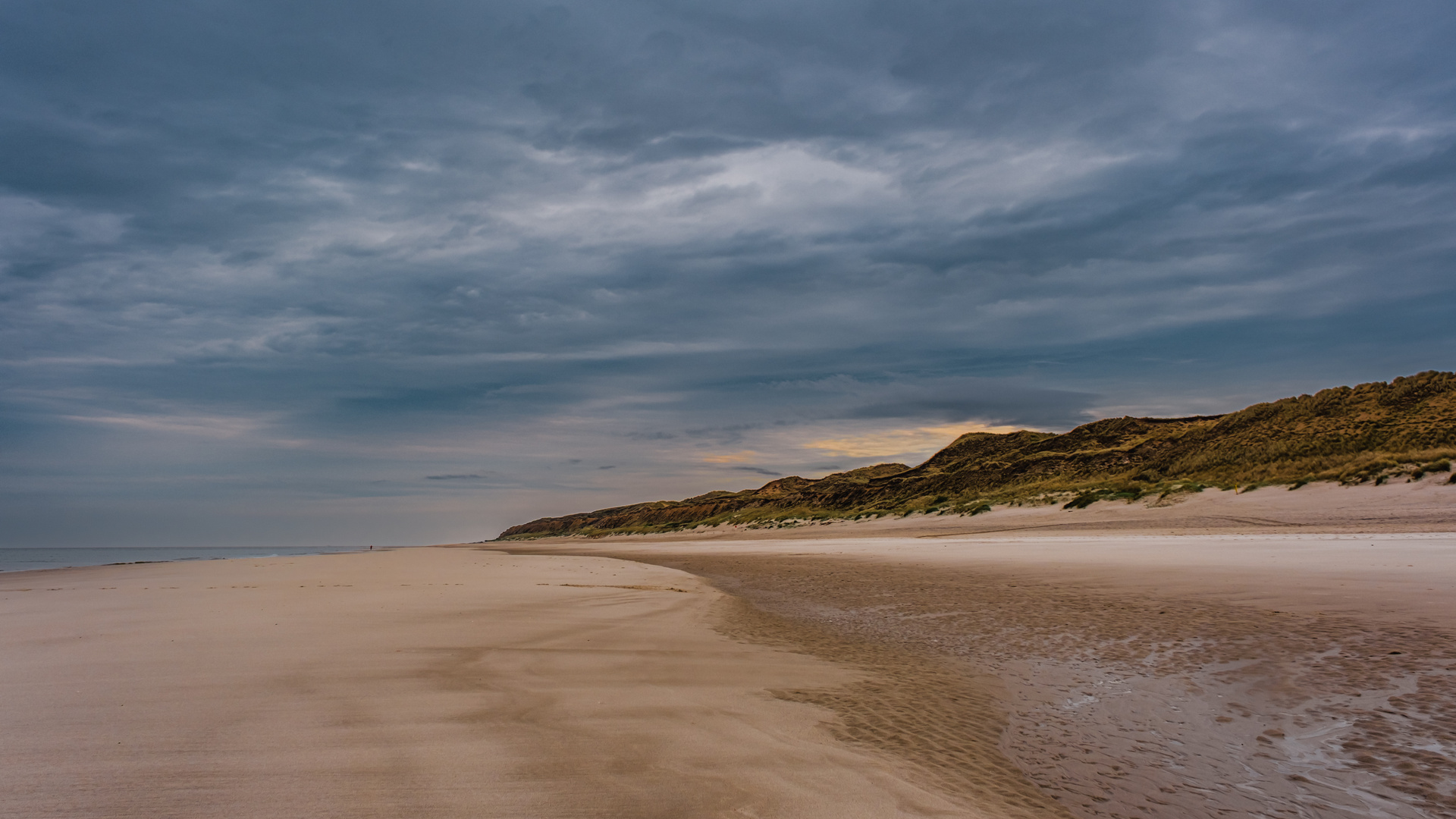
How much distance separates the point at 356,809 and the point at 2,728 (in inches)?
106

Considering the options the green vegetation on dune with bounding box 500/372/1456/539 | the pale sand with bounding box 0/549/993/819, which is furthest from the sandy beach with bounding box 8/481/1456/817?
the green vegetation on dune with bounding box 500/372/1456/539

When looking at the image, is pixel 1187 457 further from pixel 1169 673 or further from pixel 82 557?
pixel 82 557

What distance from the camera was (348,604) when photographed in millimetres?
10102

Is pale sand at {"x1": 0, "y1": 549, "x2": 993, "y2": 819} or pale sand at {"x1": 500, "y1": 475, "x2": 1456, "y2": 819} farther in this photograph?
pale sand at {"x1": 500, "y1": 475, "x2": 1456, "y2": 819}

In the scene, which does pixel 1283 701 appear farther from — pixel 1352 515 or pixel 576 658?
pixel 1352 515

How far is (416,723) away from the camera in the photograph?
4.04 m

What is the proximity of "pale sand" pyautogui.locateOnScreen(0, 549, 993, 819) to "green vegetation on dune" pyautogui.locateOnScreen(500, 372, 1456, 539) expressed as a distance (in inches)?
1158

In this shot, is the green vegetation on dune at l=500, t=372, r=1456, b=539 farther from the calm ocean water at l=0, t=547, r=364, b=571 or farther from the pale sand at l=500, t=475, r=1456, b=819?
the calm ocean water at l=0, t=547, r=364, b=571

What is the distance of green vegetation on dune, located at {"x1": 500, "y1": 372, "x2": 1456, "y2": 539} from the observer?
101 ft

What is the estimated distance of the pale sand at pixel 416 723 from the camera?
3.03 meters

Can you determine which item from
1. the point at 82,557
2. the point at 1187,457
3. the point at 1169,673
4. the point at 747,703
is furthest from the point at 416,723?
the point at 82,557

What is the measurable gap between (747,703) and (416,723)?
2.24 metres

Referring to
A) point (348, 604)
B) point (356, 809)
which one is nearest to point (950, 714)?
point (356, 809)

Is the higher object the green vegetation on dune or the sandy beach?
the green vegetation on dune
